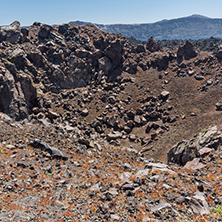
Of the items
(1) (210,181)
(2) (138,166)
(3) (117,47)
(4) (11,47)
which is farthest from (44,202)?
(3) (117,47)

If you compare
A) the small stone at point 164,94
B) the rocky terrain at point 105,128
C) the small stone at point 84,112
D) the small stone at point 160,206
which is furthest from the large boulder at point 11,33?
the small stone at point 160,206

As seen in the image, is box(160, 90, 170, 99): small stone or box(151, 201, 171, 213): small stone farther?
box(160, 90, 170, 99): small stone

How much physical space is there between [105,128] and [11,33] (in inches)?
1906

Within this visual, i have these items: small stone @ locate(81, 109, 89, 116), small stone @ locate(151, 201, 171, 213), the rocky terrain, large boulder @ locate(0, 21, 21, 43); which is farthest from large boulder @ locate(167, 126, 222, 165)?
large boulder @ locate(0, 21, 21, 43)

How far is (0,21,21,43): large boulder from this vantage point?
60812mm

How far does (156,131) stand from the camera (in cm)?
4925

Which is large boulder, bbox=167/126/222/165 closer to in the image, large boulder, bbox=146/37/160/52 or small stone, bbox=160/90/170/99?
small stone, bbox=160/90/170/99

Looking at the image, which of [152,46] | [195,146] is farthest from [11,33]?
[195,146]

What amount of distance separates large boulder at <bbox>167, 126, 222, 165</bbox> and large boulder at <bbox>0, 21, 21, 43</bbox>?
213 feet

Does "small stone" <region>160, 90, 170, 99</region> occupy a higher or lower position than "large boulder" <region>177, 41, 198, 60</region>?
lower

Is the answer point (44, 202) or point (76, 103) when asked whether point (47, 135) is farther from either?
point (76, 103)

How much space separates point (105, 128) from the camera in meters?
52.7

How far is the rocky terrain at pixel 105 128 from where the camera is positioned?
1354cm

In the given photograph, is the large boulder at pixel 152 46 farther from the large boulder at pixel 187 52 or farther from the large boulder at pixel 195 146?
the large boulder at pixel 195 146
